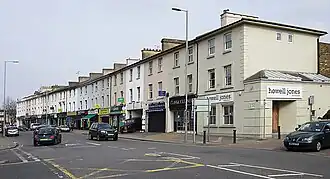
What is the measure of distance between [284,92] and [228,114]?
196 inches

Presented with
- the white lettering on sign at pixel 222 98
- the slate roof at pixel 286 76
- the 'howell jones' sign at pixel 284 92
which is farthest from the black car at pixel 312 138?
the white lettering on sign at pixel 222 98

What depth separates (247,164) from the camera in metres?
14.5

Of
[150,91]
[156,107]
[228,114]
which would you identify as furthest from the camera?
[150,91]

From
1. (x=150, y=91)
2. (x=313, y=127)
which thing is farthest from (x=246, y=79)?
(x=150, y=91)

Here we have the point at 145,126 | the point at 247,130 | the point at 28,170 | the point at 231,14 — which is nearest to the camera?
the point at 28,170

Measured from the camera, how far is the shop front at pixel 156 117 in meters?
42.8

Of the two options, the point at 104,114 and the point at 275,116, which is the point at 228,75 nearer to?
the point at 275,116

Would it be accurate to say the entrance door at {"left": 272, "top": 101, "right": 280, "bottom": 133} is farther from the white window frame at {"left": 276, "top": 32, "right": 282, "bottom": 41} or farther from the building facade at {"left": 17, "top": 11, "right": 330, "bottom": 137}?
the white window frame at {"left": 276, "top": 32, "right": 282, "bottom": 41}

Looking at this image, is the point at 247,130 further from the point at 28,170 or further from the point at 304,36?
the point at 28,170

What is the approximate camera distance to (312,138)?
20.0 m

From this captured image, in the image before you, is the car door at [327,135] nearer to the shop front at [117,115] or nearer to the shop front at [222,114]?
the shop front at [222,114]

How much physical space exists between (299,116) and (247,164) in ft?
55.9

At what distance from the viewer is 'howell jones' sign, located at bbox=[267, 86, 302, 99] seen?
28.9 m

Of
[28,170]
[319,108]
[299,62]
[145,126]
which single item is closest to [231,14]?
[299,62]
